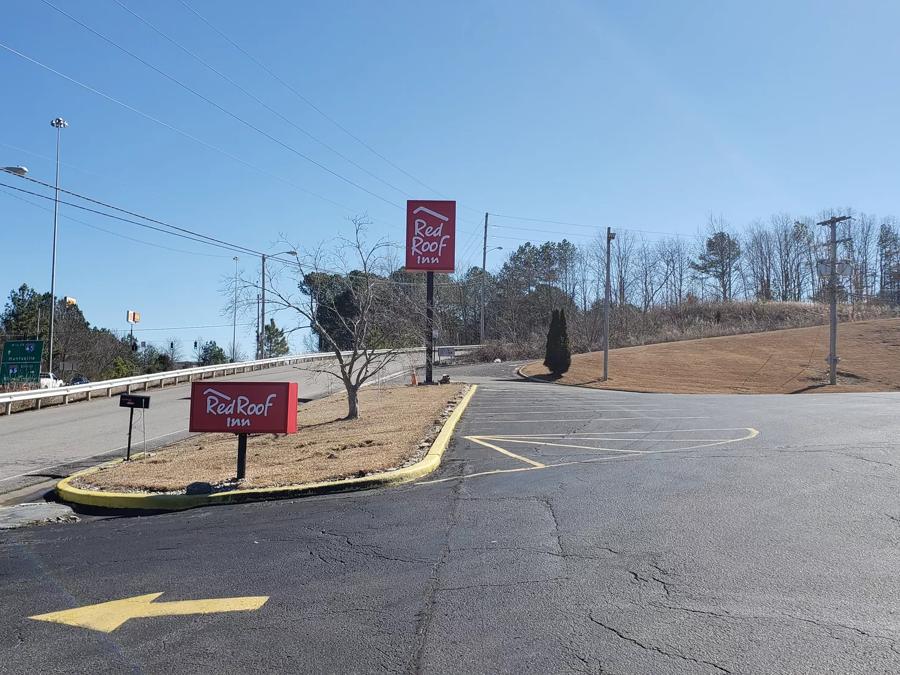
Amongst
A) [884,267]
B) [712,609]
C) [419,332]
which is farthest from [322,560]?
[884,267]

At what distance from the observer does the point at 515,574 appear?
5.36 m

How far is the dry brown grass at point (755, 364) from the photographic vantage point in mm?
37938

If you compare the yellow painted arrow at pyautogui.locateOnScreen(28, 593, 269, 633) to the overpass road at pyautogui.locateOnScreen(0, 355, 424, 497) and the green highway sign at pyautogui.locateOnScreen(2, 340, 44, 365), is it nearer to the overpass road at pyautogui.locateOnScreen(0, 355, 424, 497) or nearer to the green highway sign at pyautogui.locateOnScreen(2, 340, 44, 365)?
Answer: the overpass road at pyautogui.locateOnScreen(0, 355, 424, 497)

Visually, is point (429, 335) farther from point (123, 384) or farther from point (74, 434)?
point (74, 434)

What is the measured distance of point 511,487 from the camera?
8.64 metres

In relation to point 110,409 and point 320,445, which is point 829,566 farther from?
point 110,409

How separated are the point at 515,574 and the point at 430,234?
3008 cm

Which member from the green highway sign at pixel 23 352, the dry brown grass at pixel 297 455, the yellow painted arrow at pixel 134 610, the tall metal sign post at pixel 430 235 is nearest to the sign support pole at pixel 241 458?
the dry brown grass at pixel 297 455

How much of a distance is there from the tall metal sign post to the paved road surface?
24.9 metres

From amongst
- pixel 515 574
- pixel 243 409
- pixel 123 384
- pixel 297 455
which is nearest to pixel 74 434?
pixel 297 455

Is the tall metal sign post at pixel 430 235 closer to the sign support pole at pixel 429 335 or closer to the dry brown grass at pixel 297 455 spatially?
the sign support pole at pixel 429 335

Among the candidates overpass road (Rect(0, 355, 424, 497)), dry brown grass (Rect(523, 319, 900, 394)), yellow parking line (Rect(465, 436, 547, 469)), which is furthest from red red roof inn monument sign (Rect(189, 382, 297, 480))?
dry brown grass (Rect(523, 319, 900, 394))

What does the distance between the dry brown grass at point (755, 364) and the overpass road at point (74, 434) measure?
19435 mm

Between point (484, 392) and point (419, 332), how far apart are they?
5.17 m
